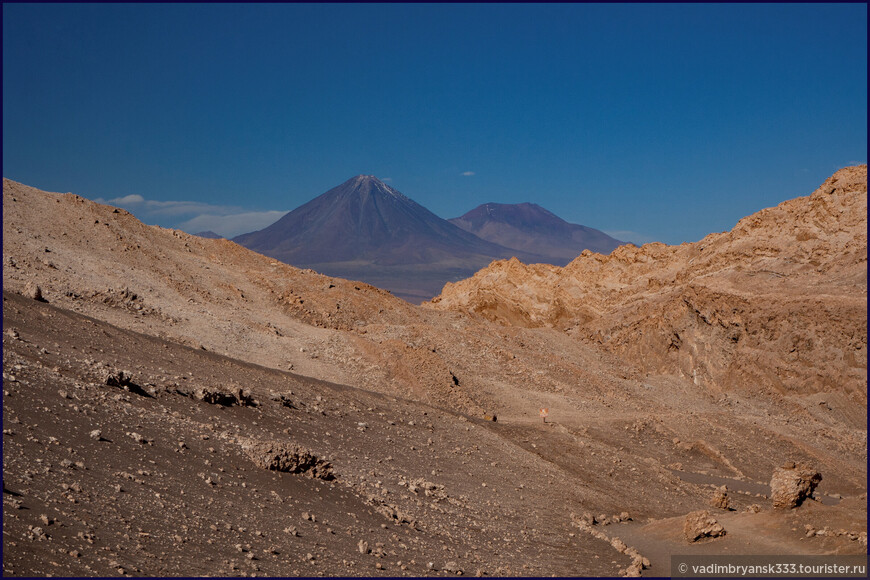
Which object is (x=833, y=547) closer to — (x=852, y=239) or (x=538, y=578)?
(x=538, y=578)

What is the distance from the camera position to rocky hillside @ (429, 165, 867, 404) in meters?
27.7

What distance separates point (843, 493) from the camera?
20266 mm

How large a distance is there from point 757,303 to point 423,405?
1808cm

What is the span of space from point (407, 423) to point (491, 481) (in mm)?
2670

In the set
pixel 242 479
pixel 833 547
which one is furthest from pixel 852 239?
pixel 242 479

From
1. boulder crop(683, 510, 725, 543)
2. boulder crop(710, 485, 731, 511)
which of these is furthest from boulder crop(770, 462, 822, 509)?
boulder crop(710, 485, 731, 511)

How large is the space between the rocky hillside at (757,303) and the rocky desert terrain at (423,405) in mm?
115

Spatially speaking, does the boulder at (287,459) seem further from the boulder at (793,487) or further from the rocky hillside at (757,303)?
the rocky hillside at (757,303)

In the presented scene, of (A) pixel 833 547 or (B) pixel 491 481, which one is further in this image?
(B) pixel 491 481

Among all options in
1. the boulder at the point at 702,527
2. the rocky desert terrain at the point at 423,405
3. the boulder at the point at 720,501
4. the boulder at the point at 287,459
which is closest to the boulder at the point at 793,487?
the rocky desert terrain at the point at 423,405

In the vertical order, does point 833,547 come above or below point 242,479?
below

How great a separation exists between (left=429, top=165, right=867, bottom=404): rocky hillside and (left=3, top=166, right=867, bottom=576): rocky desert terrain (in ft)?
0.38

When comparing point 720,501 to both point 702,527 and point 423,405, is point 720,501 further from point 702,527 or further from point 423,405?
point 423,405

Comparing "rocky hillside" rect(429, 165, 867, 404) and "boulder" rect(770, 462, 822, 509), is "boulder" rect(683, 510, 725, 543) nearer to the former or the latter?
"boulder" rect(770, 462, 822, 509)
